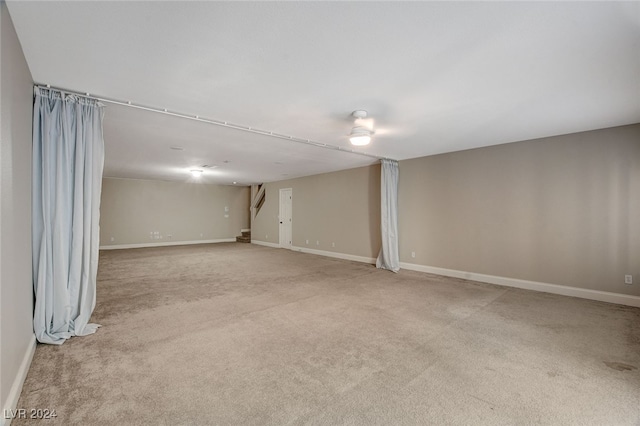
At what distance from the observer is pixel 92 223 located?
9.65 feet

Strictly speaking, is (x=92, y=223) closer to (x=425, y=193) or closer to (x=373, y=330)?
(x=373, y=330)

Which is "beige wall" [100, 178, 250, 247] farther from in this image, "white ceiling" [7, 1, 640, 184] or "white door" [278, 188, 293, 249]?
"white ceiling" [7, 1, 640, 184]

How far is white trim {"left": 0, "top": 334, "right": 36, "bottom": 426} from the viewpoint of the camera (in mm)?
1622

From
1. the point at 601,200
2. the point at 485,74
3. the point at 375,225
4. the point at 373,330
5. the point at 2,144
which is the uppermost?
the point at 485,74

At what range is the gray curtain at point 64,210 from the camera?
2.58 meters

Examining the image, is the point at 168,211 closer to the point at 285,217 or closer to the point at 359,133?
the point at 285,217

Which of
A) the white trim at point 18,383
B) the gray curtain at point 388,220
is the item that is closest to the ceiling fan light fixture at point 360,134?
the gray curtain at point 388,220

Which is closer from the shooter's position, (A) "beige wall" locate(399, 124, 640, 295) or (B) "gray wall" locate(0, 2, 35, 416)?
(B) "gray wall" locate(0, 2, 35, 416)

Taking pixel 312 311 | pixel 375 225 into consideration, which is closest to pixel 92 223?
pixel 312 311

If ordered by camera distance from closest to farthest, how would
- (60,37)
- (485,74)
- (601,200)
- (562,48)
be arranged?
(60,37) → (562,48) → (485,74) → (601,200)

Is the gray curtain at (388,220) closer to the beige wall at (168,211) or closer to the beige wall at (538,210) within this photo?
the beige wall at (538,210)

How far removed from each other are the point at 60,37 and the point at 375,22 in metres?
2.24

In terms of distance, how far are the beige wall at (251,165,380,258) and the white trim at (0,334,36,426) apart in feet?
19.8

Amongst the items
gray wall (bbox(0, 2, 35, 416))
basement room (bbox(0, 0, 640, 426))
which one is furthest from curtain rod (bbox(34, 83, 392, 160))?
gray wall (bbox(0, 2, 35, 416))
